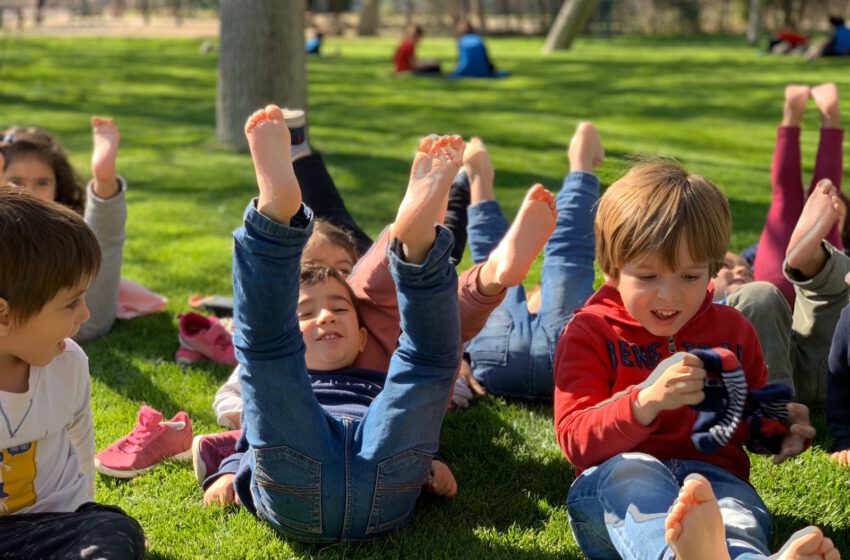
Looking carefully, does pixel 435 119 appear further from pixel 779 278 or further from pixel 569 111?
pixel 779 278

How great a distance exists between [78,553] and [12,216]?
32.1 inches

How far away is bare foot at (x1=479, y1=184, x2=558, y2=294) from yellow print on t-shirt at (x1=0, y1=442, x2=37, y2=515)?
4.35ft

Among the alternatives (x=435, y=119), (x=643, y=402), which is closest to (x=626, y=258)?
(x=643, y=402)

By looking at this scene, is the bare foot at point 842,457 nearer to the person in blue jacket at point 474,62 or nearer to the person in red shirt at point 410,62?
the person in blue jacket at point 474,62

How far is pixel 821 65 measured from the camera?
16.9m

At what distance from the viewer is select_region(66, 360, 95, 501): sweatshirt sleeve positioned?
2.71m

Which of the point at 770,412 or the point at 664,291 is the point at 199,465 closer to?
the point at 664,291

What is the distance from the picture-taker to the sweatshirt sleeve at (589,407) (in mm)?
2551

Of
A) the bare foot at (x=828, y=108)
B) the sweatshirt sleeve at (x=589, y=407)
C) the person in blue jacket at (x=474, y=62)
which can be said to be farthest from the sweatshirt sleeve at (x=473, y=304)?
the person in blue jacket at (x=474, y=62)

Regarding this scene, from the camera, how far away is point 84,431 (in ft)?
9.03

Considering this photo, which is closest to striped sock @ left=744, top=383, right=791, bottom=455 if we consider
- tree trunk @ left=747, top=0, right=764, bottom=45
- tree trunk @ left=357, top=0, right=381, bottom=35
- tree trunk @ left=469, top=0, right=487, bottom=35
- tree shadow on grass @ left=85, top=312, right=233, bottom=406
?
tree shadow on grass @ left=85, top=312, right=233, bottom=406

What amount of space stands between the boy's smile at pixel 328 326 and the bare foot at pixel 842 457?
5.24ft

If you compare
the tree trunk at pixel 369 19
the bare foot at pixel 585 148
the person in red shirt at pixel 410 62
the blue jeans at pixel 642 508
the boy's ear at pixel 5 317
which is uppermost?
the tree trunk at pixel 369 19

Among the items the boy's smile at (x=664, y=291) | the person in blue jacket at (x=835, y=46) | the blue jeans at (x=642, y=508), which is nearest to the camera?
the blue jeans at (x=642, y=508)
